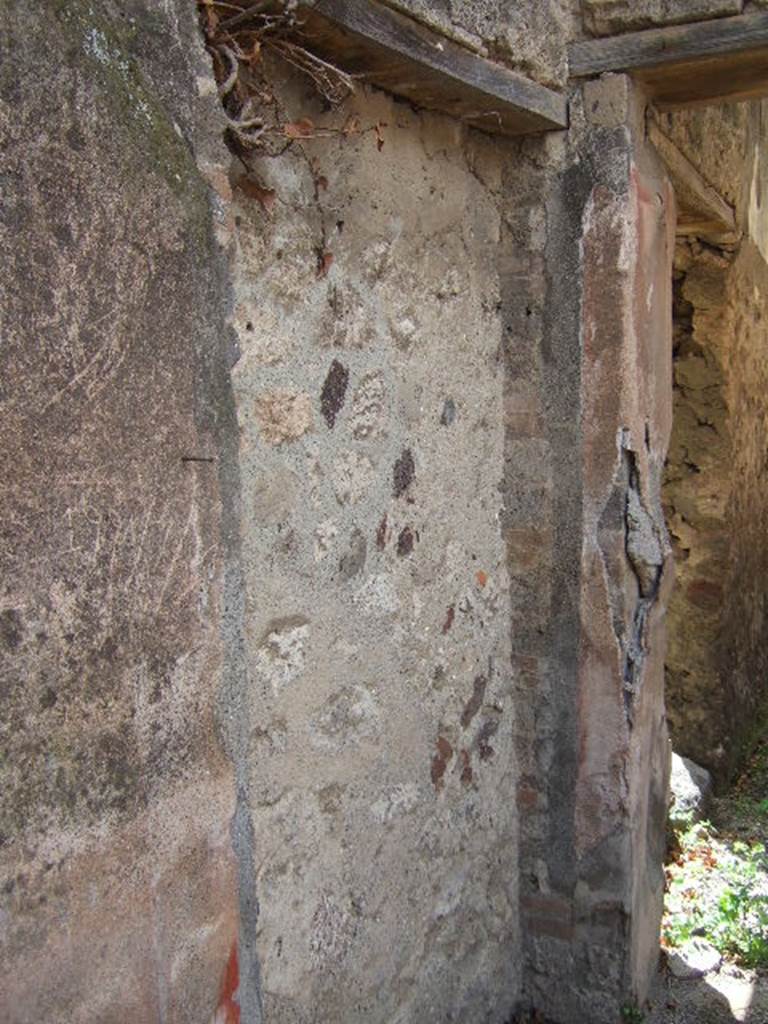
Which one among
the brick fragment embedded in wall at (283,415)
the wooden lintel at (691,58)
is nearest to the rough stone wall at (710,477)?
the wooden lintel at (691,58)

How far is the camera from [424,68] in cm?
218

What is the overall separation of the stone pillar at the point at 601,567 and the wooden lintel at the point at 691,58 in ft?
0.20

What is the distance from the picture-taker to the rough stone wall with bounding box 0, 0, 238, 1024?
1.17m

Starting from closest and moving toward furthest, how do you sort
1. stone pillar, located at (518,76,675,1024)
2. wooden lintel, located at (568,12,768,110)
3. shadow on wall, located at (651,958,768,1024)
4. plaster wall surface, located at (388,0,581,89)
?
plaster wall surface, located at (388,0,581,89) → wooden lintel, located at (568,12,768,110) → stone pillar, located at (518,76,675,1024) → shadow on wall, located at (651,958,768,1024)

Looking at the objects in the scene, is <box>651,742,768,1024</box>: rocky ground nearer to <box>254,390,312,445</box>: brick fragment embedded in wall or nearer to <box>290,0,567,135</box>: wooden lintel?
<box>254,390,312,445</box>: brick fragment embedded in wall

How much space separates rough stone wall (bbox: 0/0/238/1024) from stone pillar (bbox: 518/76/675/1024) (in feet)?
4.99

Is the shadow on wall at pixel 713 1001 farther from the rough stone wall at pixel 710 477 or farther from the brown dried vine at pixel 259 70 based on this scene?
the brown dried vine at pixel 259 70

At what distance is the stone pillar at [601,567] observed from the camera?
2727mm

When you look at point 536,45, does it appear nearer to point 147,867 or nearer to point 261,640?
point 261,640

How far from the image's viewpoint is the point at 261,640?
2.07 metres

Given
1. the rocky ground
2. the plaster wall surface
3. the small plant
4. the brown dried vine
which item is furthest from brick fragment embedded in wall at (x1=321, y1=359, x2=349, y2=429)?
the small plant

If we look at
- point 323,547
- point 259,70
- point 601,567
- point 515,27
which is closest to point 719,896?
point 601,567

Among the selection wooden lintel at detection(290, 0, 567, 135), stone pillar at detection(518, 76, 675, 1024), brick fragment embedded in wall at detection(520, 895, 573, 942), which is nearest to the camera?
wooden lintel at detection(290, 0, 567, 135)

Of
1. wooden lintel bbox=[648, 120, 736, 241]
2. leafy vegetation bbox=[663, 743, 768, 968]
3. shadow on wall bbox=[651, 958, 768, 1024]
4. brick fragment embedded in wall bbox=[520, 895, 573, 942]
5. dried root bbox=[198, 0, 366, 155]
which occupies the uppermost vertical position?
wooden lintel bbox=[648, 120, 736, 241]
